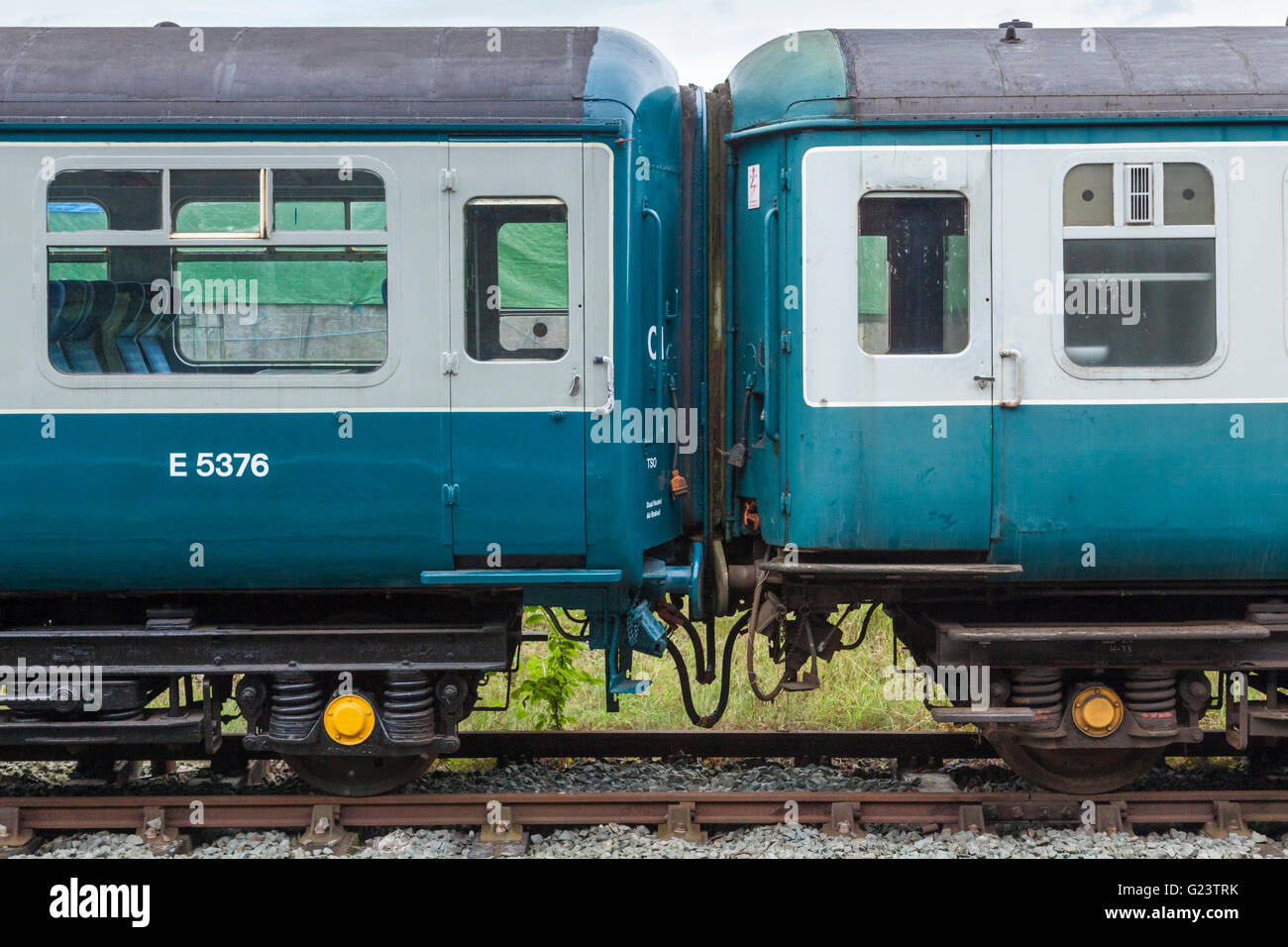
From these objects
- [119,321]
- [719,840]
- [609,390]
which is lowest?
[719,840]

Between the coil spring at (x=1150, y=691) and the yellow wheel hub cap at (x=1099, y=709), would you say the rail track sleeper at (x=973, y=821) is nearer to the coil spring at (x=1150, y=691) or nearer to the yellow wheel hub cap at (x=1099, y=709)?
the yellow wheel hub cap at (x=1099, y=709)

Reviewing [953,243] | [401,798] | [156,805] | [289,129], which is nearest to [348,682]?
[401,798]

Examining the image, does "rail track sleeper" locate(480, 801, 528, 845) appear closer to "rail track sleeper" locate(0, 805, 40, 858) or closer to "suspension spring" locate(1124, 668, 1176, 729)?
"rail track sleeper" locate(0, 805, 40, 858)

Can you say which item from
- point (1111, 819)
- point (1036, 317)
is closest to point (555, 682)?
point (1111, 819)

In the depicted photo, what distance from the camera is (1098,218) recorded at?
16.6ft

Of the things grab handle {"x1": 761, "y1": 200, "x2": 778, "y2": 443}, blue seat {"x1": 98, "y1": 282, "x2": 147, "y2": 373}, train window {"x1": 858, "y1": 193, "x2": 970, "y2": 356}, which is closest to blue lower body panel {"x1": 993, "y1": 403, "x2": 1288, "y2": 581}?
train window {"x1": 858, "y1": 193, "x2": 970, "y2": 356}

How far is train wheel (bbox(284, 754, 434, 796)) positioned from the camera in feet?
18.7

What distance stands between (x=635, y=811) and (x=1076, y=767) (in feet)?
7.20

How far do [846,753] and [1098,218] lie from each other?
123 inches

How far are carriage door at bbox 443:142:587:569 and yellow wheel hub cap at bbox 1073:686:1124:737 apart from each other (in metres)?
2.46

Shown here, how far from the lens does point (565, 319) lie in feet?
16.7

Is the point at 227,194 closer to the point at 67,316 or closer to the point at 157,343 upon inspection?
the point at 157,343

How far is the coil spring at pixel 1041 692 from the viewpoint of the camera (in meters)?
5.36

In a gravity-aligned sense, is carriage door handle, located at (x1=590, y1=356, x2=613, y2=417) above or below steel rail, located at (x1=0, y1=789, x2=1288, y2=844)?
above
